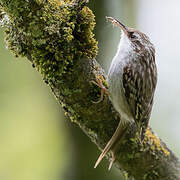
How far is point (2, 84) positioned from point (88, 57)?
357 centimetres

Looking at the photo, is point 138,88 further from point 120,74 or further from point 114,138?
point 114,138

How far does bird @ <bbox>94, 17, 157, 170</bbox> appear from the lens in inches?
106

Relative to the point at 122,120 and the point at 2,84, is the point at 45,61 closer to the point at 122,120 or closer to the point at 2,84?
the point at 122,120

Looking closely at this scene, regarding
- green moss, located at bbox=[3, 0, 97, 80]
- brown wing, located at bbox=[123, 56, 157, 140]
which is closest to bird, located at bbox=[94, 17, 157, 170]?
brown wing, located at bbox=[123, 56, 157, 140]

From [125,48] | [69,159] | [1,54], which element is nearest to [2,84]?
[1,54]

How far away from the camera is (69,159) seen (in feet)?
10.5

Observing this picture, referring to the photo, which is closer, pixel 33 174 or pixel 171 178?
pixel 171 178

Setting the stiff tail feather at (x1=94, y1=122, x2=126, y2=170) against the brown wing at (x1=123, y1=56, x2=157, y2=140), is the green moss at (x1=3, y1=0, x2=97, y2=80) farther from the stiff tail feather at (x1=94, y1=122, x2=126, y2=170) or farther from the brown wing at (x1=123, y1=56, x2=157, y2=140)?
the brown wing at (x1=123, y1=56, x2=157, y2=140)

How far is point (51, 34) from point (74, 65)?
0.72 ft

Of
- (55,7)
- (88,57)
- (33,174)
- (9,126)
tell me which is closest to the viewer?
(55,7)

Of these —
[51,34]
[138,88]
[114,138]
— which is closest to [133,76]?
[138,88]

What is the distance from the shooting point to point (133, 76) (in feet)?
9.13

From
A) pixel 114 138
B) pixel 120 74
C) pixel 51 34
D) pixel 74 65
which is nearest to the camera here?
pixel 51 34

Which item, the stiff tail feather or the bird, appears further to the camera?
the bird
